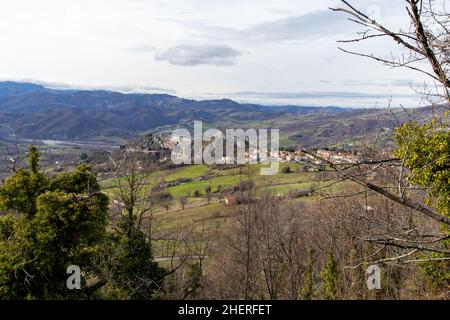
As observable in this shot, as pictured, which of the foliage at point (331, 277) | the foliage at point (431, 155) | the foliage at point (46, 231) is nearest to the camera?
the foliage at point (431, 155)

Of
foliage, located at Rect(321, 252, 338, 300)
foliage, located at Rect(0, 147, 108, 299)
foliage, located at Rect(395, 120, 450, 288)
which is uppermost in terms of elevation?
foliage, located at Rect(395, 120, 450, 288)

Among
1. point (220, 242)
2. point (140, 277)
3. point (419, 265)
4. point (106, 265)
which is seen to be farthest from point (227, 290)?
point (419, 265)

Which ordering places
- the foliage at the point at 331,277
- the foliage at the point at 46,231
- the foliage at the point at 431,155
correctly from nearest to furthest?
the foliage at the point at 431,155, the foliage at the point at 46,231, the foliage at the point at 331,277

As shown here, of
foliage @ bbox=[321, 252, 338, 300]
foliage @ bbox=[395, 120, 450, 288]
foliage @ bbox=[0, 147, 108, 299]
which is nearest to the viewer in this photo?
foliage @ bbox=[395, 120, 450, 288]

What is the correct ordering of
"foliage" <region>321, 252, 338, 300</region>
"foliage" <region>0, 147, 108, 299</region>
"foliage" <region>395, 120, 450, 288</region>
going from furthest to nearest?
"foliage" <region>321, 252, 338, 300</region> < "foliage" <region>0, 147, 108, 299</region> < "foliage" <region>395, 120, 450, 288</region>

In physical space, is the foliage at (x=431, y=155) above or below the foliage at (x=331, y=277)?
above

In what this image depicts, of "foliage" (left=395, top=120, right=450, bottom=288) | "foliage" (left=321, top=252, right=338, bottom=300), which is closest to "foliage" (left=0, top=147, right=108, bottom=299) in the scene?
"foliage" (left=395, top=120, right=450, bottom=288)

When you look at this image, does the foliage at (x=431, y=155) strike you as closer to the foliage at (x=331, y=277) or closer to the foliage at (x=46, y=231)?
the foliage at (x=46, y=231)

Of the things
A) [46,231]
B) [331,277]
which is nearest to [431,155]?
[46,231]

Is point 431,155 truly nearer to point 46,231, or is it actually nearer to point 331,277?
point 46,231

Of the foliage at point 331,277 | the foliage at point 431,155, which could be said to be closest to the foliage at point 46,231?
the foliage at point 431,155

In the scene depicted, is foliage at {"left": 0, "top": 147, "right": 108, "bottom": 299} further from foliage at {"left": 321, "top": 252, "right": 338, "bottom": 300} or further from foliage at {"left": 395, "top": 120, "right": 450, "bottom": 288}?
foliage at {"left": 321, "top": 252, "right": 338, "bottom": 300}

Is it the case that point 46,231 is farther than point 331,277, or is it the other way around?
point 331,277
